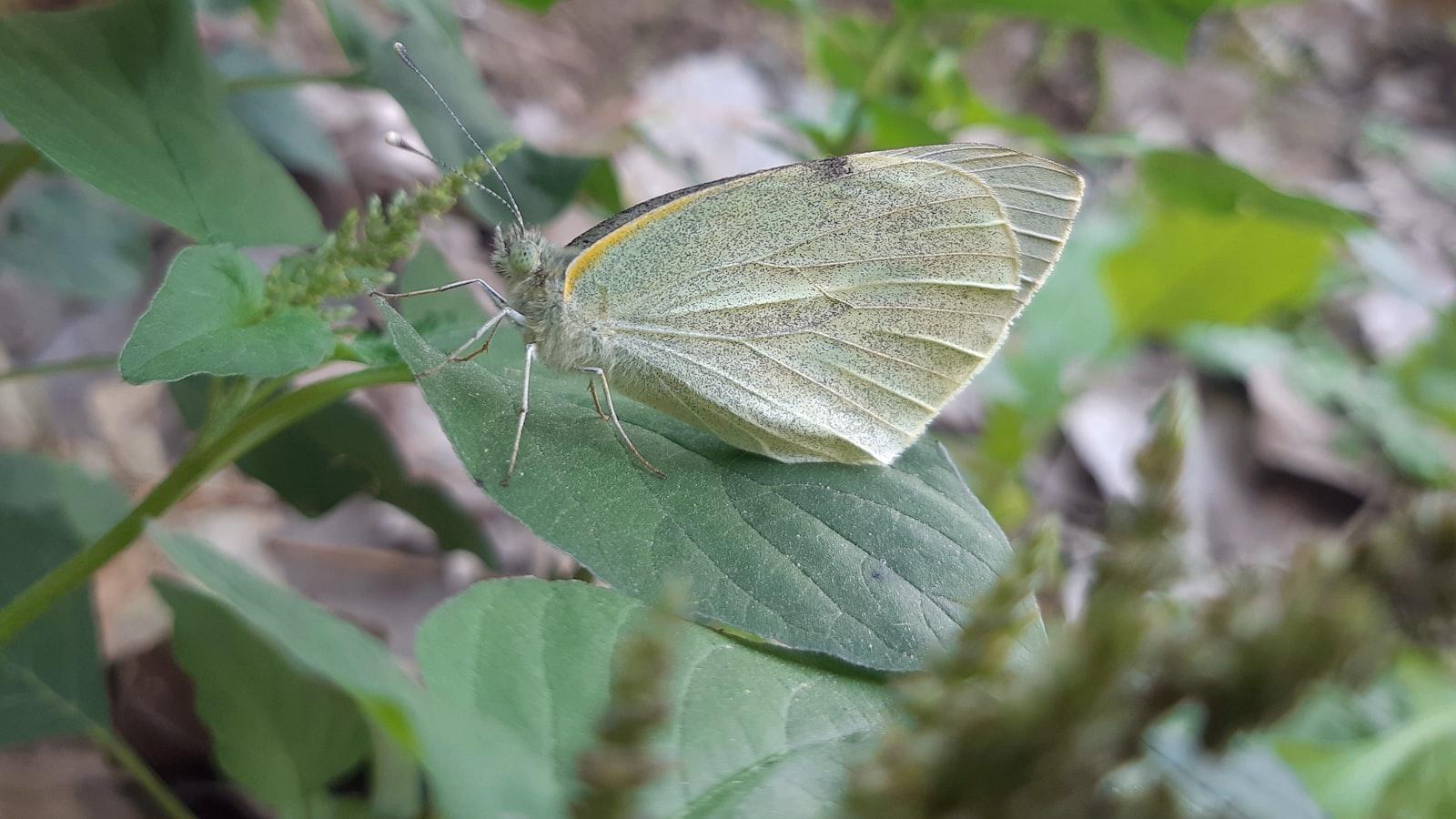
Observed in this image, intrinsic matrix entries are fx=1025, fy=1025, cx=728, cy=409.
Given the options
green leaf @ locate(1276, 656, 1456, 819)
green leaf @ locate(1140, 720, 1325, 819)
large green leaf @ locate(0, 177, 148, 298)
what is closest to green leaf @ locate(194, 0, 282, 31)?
large green leaf @ locate(0, 177, 148, 298)

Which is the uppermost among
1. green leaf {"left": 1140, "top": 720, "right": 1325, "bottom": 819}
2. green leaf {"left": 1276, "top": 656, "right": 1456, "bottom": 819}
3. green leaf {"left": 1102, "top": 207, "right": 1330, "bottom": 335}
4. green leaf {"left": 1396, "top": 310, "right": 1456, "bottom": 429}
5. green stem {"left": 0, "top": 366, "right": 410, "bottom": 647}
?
green stem {"left": 0, "top": 366, "right": 410, "bottom": 647}

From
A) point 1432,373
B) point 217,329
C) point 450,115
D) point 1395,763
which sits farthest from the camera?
point 1432,373

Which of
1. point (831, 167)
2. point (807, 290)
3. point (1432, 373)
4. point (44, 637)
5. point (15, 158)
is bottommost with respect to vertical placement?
point (1432, 373)

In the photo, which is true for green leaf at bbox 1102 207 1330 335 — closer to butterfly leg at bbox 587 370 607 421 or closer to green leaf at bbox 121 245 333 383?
butterfly leg at bbox 587 370 607 421

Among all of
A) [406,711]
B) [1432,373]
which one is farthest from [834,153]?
[1432,373]

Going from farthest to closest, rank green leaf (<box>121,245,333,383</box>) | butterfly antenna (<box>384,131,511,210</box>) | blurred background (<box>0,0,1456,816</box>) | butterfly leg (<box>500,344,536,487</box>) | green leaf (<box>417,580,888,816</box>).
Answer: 1. blurred background (<box>0,0,1456,816</box>)
2. butterfly antenna (<box>384,131,511,210</box>)
3. butterfly leg (<box>500,344,536,487</box>)
4. green leaf (<box>121,245,333,383</box>)
5. green leaf (<box>417,580,888,816</box>)

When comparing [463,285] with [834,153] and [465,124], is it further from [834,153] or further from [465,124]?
[834,153]
